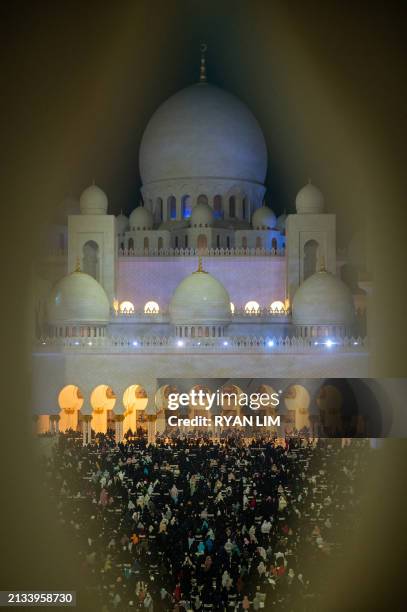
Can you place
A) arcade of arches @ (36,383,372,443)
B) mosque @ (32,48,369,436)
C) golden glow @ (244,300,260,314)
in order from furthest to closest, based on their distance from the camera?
golden glow @ (244,300,260,314)
mosque @ (32,48,369,436)
arcade of arches @ (36,383,372,443)

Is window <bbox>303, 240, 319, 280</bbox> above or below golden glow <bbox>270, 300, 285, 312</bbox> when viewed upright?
above

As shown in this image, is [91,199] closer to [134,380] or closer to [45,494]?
[134,380]

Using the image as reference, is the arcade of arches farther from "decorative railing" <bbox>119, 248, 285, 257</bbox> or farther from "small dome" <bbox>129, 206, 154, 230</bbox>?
"small dome" <bbox>129, 206, 154, 230</bbox>

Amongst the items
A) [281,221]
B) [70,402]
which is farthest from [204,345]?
[281,221]

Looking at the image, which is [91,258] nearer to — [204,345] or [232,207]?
[232,207]

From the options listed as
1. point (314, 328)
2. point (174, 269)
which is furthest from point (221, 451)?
point (174, 269)

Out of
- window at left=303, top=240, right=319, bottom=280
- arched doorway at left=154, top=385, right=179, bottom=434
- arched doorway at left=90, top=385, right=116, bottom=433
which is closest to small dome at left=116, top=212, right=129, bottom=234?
window at left=303, top=240, right=319, bottom=280

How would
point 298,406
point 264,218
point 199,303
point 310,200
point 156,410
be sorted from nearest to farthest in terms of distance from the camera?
point 298,406, point 156,410, point 199,303, point 310,200, point 264,218
